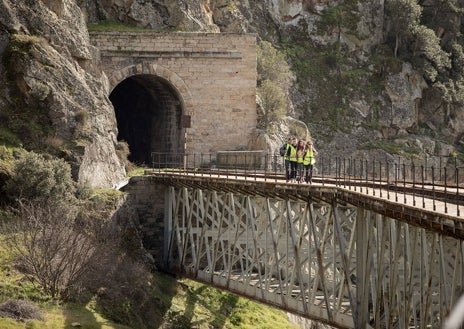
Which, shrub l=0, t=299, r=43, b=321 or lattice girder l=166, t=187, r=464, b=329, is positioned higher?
lattice girder l=166, t=187, r=464, b=329

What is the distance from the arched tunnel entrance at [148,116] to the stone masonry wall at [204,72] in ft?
2.63

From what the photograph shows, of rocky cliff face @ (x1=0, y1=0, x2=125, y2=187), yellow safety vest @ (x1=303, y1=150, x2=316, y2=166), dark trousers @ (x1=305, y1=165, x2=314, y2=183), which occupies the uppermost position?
rocky cliff face @ (x1=0, y1=0, x2=125, y2=187)

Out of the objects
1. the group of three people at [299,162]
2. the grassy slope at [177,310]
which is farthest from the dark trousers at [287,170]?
the grassy slope at [177,310]

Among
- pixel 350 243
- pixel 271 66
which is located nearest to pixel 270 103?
pixel 271 66

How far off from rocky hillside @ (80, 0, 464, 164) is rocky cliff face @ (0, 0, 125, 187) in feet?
76.9

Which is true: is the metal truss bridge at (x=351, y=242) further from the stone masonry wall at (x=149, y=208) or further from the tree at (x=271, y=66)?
the tree at (x=271, y=66)

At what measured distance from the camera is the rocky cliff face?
38406 mm

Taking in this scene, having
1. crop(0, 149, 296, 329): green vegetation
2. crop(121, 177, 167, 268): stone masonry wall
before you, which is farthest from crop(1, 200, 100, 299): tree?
crop(121, 177, 167, 268): stone masonry wall

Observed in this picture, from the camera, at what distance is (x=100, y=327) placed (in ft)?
97.7

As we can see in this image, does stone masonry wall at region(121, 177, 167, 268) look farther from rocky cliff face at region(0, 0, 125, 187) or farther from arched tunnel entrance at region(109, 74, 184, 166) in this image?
arched tunnel entrance at region(109, 74, 184, 166)

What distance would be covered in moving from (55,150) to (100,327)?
34.2ft

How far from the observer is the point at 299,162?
1294 inches

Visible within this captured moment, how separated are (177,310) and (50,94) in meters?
9.84

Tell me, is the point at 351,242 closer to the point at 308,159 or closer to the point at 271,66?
the point at 308,159
